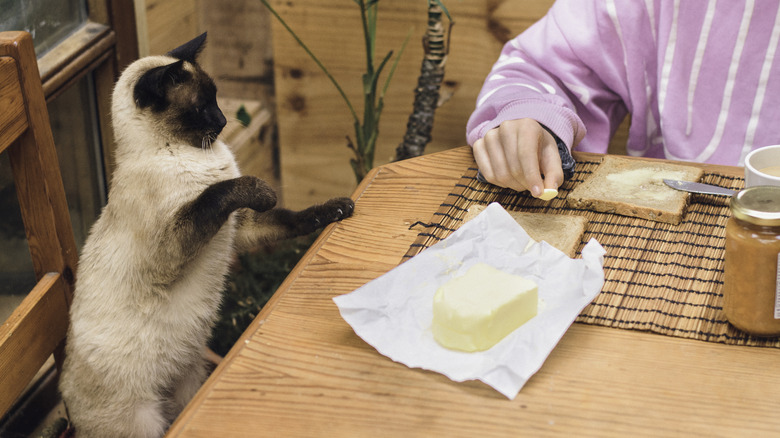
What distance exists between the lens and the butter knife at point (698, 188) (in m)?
1.15

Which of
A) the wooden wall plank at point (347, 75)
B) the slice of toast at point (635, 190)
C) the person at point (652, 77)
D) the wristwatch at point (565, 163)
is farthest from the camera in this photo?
the wooden wall plank at point (347, 75)

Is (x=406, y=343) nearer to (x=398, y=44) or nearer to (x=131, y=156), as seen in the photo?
(x=131, y=156)

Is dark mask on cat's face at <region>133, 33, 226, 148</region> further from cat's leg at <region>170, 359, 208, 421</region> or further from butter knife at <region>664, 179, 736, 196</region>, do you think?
butter knife at <region>664, 179, 736, 196</region>

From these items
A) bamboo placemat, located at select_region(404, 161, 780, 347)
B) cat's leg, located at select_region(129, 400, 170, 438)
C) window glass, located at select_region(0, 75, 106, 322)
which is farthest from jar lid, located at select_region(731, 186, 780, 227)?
window glass, located at select_region(0, 75, 106, 322)

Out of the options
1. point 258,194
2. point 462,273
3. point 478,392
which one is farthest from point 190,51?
point 478,392

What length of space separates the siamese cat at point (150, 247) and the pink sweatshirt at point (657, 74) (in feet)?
1.78

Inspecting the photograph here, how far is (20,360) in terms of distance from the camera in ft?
3.44

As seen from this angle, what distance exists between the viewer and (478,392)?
2.64ft

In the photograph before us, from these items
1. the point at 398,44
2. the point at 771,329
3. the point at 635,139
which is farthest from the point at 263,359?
the point at 398,44

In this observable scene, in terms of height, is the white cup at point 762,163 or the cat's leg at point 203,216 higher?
the white cup at point 762,163

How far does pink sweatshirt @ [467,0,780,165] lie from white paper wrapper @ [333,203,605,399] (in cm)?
36

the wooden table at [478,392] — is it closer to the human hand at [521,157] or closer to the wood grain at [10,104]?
the human hand at [521,157]

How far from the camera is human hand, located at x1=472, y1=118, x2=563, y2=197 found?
1.17 meters

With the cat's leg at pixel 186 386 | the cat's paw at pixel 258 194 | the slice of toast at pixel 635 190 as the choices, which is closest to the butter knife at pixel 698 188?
the slice of toast at pixel 635 190
